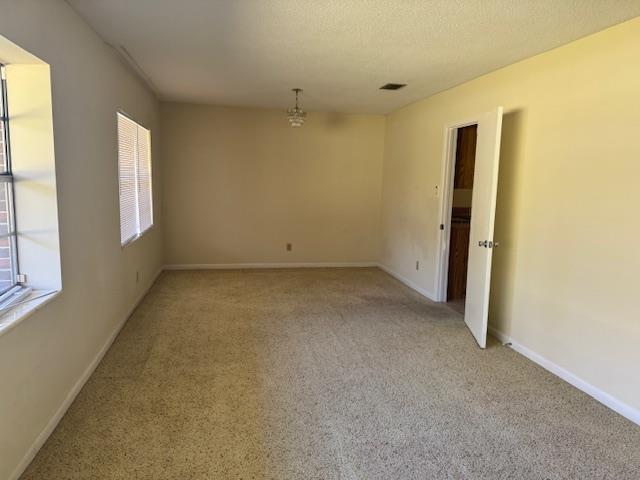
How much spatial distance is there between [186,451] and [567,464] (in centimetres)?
189

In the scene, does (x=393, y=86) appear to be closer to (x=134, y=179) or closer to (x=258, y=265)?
(x=134, y=179)

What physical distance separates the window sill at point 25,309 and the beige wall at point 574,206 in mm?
3271

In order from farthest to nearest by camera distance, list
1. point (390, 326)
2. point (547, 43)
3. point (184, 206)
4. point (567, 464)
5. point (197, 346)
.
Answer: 1. point (184, 206)
2. point (390, 326)
3. point (197, 346)
4. point (547, 43)
5. point (567, 464)

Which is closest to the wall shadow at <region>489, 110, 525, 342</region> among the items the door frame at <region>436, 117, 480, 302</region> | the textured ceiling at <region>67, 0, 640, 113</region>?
the textured ceiling at <region>67, 0, 640, 113</region>

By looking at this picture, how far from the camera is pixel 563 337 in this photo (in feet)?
9.78

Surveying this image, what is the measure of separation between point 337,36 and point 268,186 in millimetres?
3471

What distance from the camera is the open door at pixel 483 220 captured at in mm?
3324

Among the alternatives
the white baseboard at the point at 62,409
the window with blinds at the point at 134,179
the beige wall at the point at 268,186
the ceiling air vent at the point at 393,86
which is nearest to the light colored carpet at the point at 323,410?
the white baseboard at the point at 62,409

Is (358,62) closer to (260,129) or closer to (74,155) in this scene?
(74,155)

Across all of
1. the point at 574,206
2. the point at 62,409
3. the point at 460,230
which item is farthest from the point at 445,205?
the point at 62,409

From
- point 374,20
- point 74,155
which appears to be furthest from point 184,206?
point 374,20

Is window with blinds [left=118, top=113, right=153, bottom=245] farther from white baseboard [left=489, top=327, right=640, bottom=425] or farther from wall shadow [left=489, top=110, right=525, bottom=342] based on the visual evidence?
white baseboard [left=489, top=327, right=640, bottom=425]

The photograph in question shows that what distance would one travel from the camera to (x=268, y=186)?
244 inches

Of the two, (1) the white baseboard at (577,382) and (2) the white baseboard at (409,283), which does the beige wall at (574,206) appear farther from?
(2) the white baseboard at (409,283)
